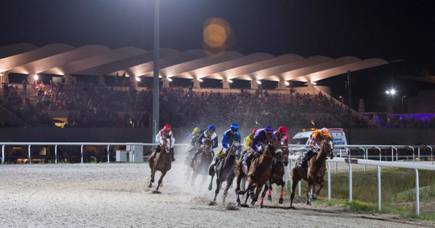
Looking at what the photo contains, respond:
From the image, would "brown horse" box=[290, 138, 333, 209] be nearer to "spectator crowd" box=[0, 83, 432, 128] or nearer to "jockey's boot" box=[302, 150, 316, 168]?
"jockey's boot" box=[302, 150, 316, 168]

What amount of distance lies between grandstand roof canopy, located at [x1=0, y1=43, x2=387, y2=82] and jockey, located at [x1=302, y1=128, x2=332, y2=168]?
26902 millimetres

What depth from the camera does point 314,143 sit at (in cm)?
1541

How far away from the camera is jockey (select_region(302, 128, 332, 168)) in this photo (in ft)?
49.8

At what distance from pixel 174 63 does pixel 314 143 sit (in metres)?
30.8

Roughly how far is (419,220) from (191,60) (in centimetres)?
3393

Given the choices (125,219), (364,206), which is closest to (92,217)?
(125,219)

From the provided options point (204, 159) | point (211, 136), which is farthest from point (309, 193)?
point (204, 159)

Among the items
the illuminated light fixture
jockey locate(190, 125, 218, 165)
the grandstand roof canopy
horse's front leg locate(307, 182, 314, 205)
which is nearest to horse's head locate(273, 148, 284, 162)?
horse's front leg locate(307, 182, 314, 205)

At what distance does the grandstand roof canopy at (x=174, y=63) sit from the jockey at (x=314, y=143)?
2690 centimetres

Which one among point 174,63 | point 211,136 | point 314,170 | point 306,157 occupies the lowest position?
point 314,170

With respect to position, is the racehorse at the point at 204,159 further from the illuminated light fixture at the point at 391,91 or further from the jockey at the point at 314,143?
the illuminated light fixture at the point at 391,91

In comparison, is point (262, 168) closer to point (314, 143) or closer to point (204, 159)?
point (314, 143)

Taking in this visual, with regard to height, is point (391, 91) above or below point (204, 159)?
above

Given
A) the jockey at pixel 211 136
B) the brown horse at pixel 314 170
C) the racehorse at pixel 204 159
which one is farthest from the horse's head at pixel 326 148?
the racehorse at pixel 204 159
